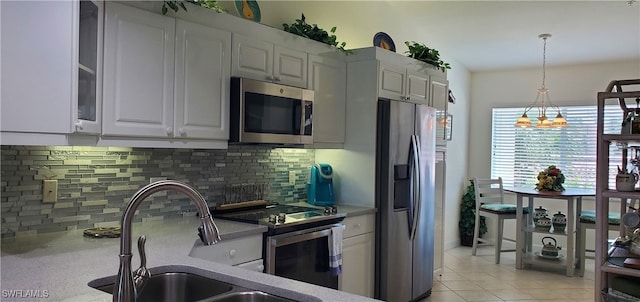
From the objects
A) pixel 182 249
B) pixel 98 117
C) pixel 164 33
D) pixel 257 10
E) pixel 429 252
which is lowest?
pixel 429 252

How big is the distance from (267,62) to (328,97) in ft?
2.29

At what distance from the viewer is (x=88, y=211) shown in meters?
2.45

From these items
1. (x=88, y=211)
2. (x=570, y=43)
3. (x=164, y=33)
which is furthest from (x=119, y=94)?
(x=570, y=43)

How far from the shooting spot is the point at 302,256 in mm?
2914

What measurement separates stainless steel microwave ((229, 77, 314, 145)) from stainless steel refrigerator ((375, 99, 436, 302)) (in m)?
0.69

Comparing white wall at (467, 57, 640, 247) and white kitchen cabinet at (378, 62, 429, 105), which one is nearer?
white kitchen cabinet at (378, 62, 429, 105)

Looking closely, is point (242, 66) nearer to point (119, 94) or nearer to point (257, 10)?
point (257, 10)

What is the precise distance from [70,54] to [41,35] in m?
0.12

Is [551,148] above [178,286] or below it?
above

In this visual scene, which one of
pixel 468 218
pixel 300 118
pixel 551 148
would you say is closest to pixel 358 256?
pixel 300 118

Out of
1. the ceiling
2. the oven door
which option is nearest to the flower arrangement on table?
the ceiling

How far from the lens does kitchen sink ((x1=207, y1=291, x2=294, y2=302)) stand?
147cm

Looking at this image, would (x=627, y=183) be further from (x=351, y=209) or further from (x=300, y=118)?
(x=300, y=118)

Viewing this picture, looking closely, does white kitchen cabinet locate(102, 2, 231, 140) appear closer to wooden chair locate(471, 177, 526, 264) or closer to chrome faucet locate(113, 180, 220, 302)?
chrome faucet locate(113, 180, 220, 302)
